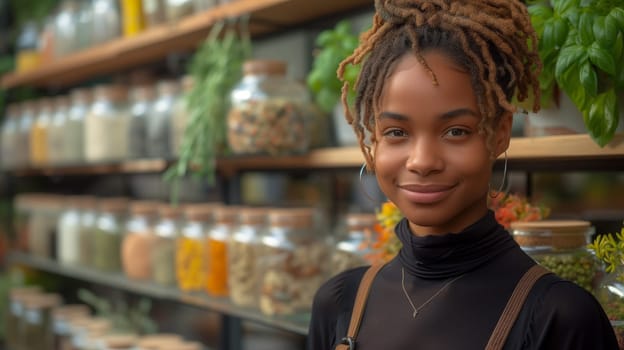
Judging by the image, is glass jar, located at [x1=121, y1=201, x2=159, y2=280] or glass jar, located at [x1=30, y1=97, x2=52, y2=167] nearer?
glass jar, located at [x1=121, y1=201, x2=159, y2=280]

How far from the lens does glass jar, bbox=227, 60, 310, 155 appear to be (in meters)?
1.63

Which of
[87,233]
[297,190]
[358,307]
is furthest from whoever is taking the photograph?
[87,233]

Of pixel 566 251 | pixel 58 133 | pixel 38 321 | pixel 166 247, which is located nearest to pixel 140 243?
pixel 166 247

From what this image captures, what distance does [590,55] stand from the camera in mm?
→ 957

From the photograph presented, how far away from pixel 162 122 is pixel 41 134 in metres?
0.89

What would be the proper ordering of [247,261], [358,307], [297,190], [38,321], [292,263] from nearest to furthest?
[358,307] → [292,263] → [247,261] → [297,190] → [38,321]

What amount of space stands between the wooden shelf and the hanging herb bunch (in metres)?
0.05

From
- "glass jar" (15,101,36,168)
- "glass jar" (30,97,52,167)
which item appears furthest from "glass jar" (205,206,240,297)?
"glass jar" (15,101,36,168)

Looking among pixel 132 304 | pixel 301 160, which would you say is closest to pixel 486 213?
pixel 301 160

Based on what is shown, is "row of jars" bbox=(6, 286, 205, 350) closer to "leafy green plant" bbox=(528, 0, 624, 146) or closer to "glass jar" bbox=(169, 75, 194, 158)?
"glass jar" bbox=(169, 75, 194, 158)

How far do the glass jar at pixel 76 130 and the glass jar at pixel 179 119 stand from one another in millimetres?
582

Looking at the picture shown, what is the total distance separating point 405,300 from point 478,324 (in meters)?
0.11

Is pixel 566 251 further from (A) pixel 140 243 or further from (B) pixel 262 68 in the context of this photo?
(A) pixel 140 243

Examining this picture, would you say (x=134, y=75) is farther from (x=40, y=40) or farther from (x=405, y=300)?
(x=405, y=300)
